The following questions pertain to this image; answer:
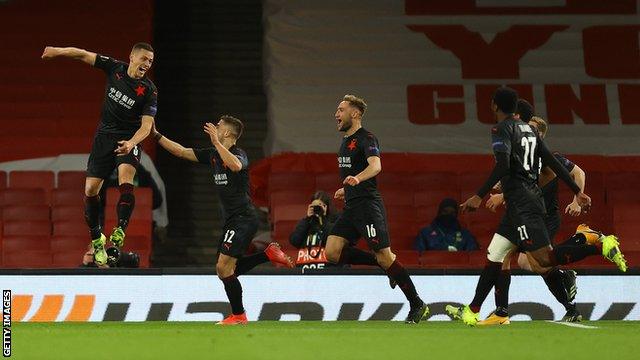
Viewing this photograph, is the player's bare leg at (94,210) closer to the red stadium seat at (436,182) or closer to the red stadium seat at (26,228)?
the red stadium seat at (26,228)

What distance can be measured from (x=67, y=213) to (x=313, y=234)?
3818mm

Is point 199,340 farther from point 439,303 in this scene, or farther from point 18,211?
point 18,211

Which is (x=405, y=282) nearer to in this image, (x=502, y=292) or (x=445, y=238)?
(x=502, y=292)

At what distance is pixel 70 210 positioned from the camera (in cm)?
1384

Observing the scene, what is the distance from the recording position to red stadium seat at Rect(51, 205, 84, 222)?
1383cm

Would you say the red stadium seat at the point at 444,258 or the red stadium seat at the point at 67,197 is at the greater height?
the red stadium seat at the point at 67,197

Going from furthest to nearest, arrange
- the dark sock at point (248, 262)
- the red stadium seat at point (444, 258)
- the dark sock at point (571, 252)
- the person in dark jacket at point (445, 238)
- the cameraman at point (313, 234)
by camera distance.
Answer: the person in dark jacket at point (445, 238), the red stadium seat at point (444, 258), the cameraman at point (313, 234), the dark sock at point (248, 262), the dark sock at point (571, 252)

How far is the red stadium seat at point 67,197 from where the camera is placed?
45.7 feet

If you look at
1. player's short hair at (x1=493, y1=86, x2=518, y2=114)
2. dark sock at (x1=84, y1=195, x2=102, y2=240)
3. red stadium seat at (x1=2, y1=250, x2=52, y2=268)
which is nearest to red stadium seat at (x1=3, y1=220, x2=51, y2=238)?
red stadium seat at (x1=2, y1=250, x2=52, y2=268)

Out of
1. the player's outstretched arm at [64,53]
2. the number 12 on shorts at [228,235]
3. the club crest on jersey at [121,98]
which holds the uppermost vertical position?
the player's outstretched arm at [64,53]

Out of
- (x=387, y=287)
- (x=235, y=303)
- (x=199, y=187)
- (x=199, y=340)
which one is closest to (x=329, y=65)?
(x=199, y=187)

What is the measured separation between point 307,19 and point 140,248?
5119mm

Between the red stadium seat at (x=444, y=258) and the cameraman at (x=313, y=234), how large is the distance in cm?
178

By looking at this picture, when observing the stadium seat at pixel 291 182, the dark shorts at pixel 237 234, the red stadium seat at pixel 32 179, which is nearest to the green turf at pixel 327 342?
the dark shorts at pixel 237 234
